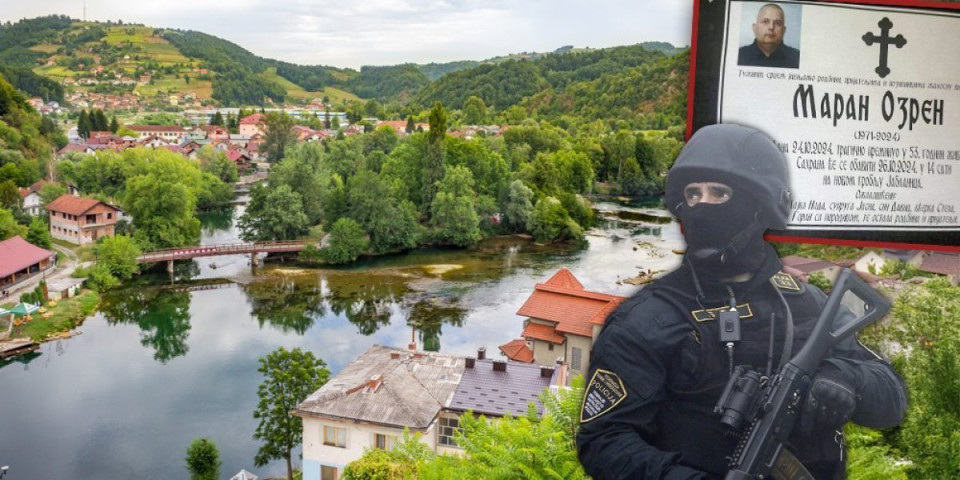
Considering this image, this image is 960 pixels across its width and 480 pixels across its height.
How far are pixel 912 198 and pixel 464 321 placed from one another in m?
15.2

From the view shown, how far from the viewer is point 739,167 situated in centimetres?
201

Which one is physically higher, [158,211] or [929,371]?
[929,371]

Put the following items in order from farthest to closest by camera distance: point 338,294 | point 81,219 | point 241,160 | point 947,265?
1. point 241,160
2. point 81,219
3. point 338,294
4. point 947,265

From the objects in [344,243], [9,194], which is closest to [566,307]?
[344,243]

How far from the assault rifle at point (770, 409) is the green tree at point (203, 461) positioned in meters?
9.26

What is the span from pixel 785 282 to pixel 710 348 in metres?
0.33

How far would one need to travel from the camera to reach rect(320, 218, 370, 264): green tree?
961 inches

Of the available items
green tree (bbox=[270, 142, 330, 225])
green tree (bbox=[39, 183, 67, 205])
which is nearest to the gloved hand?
green tree (bbox=[270, 142, 330, 225])

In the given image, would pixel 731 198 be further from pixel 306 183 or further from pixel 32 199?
pixel 32 199

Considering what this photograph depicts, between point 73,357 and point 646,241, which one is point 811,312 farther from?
point 646,241

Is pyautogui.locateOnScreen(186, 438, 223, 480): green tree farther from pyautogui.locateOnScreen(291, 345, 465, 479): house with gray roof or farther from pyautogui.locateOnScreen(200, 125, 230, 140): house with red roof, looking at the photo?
pyautogui.locateOnScreen(200, 125, 230, 140): house with red roof

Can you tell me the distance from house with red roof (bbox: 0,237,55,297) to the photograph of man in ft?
66.7

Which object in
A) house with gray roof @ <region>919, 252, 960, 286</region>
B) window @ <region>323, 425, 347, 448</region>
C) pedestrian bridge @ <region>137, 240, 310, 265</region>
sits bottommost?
pedestrian bridge @ <region>137, 240, 310, 265</region>

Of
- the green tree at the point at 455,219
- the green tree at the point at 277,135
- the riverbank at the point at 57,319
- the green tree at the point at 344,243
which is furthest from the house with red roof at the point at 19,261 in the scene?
the green tree at the point at 277,135
